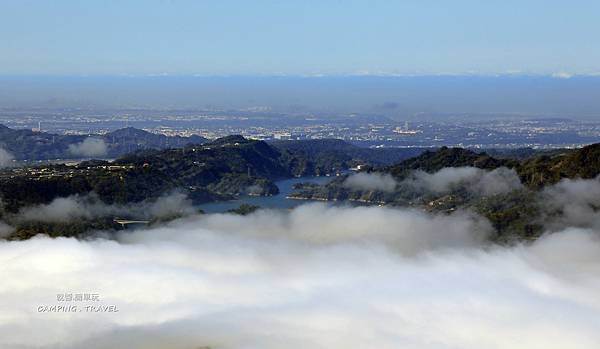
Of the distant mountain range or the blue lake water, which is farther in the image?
the distant mountain range

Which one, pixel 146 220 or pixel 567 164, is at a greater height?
pixel 567 164

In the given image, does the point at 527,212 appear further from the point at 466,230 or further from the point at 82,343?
the point at 82,343

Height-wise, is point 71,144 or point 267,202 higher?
point 71,144

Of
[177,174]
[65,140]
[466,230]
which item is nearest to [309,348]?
[466,230]

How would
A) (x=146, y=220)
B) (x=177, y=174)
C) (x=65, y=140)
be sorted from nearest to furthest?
(x=146, y=220), (x=177, y=174), (x=65, y=140)

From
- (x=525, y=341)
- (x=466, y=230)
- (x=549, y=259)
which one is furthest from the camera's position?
(x=466, y=230)

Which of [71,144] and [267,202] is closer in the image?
[267,202]

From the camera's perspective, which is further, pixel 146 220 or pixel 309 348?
pixel 146 220

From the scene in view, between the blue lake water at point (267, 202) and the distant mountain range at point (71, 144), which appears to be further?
the distant mountain range at point (71, 144)
